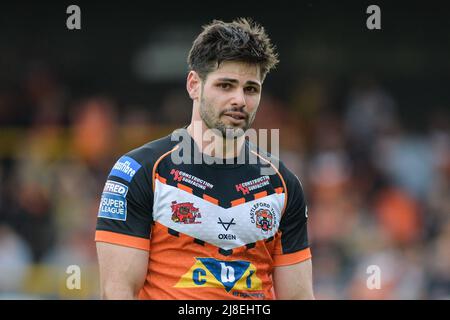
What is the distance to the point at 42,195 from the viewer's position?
11492mm

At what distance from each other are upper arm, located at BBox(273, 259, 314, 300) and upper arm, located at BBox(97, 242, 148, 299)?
798mm

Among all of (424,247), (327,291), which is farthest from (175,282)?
(424,247)

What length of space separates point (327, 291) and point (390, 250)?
1.02 metres

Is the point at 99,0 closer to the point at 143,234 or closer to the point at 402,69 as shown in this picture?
the point at 402,69

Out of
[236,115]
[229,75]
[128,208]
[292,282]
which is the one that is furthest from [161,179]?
[292,282]

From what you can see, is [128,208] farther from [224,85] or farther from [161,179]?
[224,85]

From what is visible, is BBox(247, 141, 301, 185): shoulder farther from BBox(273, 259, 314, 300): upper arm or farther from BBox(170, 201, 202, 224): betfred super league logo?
BBox(170, 201, 202, 224): betfred super league logo

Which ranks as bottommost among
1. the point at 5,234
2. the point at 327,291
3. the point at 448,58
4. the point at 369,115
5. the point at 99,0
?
the point at 327,291

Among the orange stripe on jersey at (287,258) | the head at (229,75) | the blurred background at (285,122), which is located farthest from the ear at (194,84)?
the blurred background at (285,122)

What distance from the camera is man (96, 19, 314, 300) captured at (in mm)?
4520

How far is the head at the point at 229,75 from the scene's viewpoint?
4676 mm

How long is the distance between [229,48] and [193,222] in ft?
3.08

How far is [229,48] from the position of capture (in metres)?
4.69

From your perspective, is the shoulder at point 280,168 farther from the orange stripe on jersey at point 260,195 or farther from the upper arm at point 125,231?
the upper arm at point 125,231
